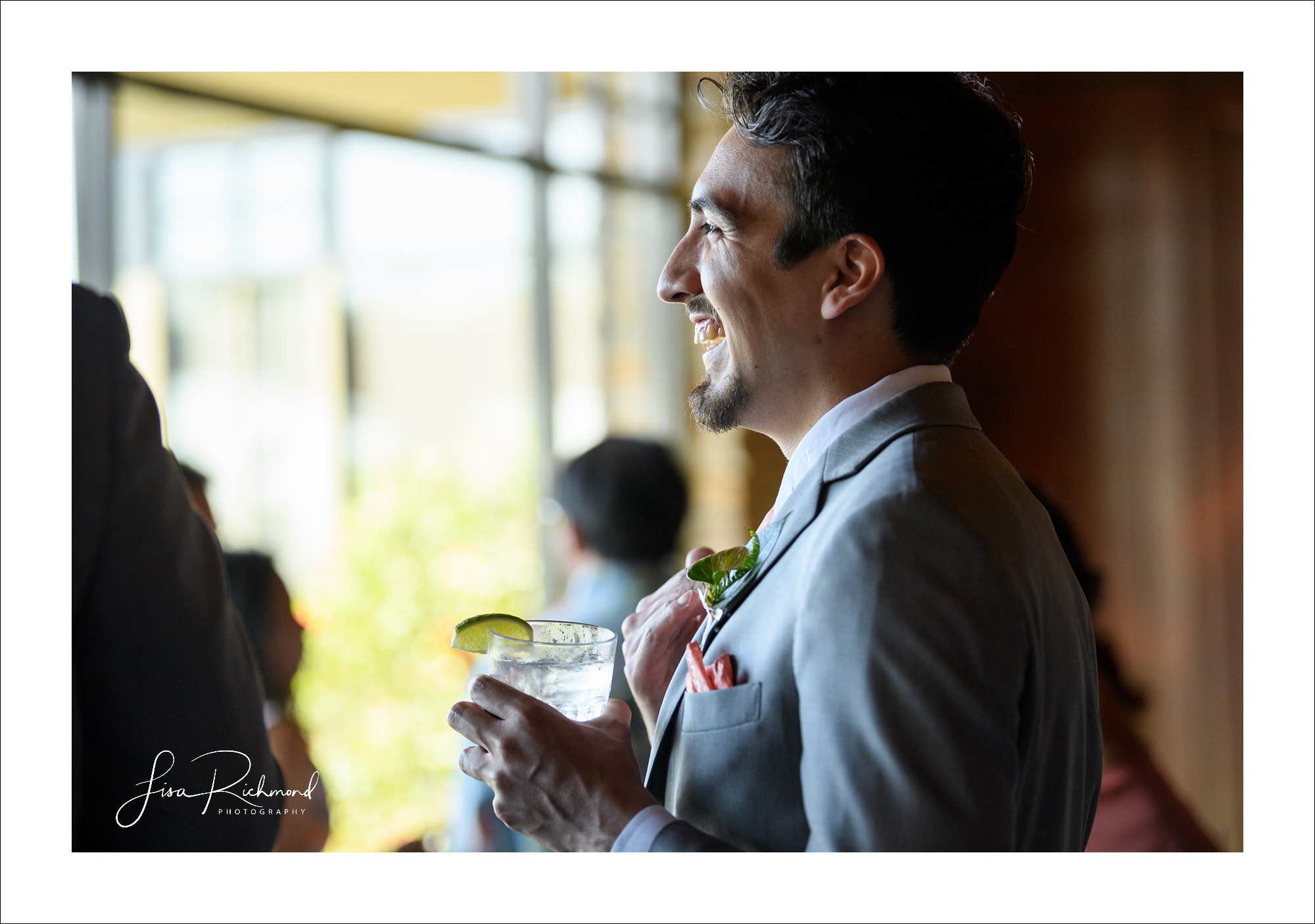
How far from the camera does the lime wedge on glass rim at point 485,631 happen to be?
1.20m

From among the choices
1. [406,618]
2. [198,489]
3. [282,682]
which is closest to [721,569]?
[198,489]

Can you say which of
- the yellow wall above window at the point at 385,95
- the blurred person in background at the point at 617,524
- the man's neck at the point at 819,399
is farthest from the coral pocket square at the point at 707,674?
the yellow wall above window at the point at 385,95

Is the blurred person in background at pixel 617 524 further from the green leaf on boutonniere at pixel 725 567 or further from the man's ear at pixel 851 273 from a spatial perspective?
the man's ear at pixel 851 273

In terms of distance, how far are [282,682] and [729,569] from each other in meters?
1.00

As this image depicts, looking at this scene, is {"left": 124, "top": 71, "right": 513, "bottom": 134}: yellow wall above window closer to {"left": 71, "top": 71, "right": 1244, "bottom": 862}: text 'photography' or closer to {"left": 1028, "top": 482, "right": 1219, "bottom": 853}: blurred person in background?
{"left": 71, "top": 71, "right": 1244, "bottom": 862}: text 'photography'

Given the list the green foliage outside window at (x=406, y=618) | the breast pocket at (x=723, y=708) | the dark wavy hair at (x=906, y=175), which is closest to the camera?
the breast pocket at (x=723, y=708)

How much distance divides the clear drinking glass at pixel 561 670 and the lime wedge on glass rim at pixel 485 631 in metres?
0.01

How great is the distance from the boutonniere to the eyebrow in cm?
34

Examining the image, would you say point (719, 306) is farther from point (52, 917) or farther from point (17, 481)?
point (52, 917)

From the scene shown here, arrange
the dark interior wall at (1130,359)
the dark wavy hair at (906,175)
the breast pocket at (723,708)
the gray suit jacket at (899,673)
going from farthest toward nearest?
the dark interior wall at (1130,359)
the dark wavy hair at (906,175)
the breast pocket at (723,708)
the gray suit jacket at (899,673)

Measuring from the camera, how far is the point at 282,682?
1821 mm

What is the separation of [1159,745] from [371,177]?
297 centimetres

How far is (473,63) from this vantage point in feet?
4.43

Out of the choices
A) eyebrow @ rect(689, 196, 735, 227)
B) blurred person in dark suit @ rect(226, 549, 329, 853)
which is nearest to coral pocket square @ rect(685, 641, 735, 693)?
eyebrow @ rect(689, 196, 735, 227)
